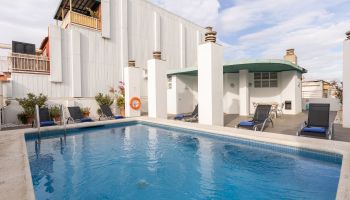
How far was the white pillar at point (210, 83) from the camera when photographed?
841 centimetres

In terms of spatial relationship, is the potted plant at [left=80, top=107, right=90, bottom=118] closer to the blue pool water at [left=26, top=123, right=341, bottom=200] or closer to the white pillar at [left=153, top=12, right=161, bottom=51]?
the blue pool water at [left=26, top=123, right=341, bottom=200]

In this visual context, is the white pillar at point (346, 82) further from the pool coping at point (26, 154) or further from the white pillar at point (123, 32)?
the white pillar at point (123, 32)

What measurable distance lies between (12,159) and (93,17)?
12.8m

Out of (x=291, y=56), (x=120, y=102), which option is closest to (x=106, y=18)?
(x=120, y=102)

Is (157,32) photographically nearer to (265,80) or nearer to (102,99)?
(102,99)

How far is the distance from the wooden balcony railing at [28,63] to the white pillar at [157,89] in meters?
6.71

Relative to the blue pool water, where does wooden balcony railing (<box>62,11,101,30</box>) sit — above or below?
above

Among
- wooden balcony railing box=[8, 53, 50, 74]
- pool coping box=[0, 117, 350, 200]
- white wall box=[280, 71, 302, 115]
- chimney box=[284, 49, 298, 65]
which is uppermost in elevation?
chimney box=[284, 49, 298, 65]

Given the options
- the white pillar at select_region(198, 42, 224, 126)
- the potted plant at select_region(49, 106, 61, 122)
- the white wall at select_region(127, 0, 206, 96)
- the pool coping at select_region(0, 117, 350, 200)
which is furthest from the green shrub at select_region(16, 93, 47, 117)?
the white pillar at select_region(198, 42, 224, 126)

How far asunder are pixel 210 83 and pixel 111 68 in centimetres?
947

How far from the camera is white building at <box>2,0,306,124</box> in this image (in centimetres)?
1163

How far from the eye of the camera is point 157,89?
464 inches

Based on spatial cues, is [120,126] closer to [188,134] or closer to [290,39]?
[188,134]

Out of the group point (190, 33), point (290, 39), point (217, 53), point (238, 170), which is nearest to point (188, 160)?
point (238, 170)
